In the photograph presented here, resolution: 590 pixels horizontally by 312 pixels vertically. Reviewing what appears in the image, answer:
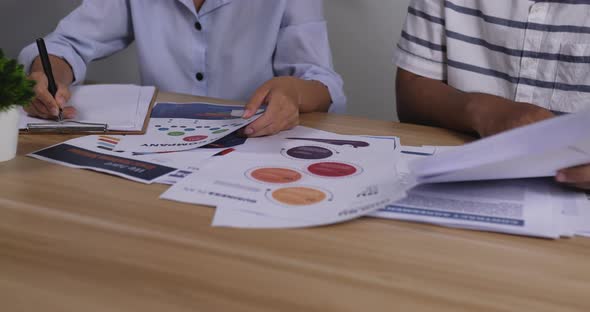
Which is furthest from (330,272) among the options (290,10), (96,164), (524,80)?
(290,10)

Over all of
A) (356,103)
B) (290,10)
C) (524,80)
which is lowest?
(356,103)

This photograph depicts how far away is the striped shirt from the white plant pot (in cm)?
75

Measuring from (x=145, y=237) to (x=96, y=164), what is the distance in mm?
234

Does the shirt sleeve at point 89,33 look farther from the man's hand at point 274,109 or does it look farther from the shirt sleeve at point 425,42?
the shirt sleeve at point 425,42

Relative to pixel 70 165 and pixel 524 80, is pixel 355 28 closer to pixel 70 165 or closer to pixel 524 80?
pixel 524 80

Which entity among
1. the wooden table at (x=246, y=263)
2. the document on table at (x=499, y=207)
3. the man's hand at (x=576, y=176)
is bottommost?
the wooden table at (x=246, y=263)

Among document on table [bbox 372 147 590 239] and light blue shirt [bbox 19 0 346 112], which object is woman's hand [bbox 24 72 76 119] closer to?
light blue shirt [bbox 19 0 346 112]

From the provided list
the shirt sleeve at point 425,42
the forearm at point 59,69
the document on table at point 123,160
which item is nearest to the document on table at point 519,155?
the document on table at point 123,160

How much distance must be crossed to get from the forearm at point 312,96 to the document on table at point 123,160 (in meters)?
0.31

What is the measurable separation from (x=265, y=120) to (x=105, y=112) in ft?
0.92

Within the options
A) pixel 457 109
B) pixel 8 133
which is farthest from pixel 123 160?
pixel 457 109

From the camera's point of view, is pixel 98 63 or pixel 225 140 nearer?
pixel 225 140

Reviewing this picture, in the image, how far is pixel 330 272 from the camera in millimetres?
550

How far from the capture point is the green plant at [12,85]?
2.41 ft
